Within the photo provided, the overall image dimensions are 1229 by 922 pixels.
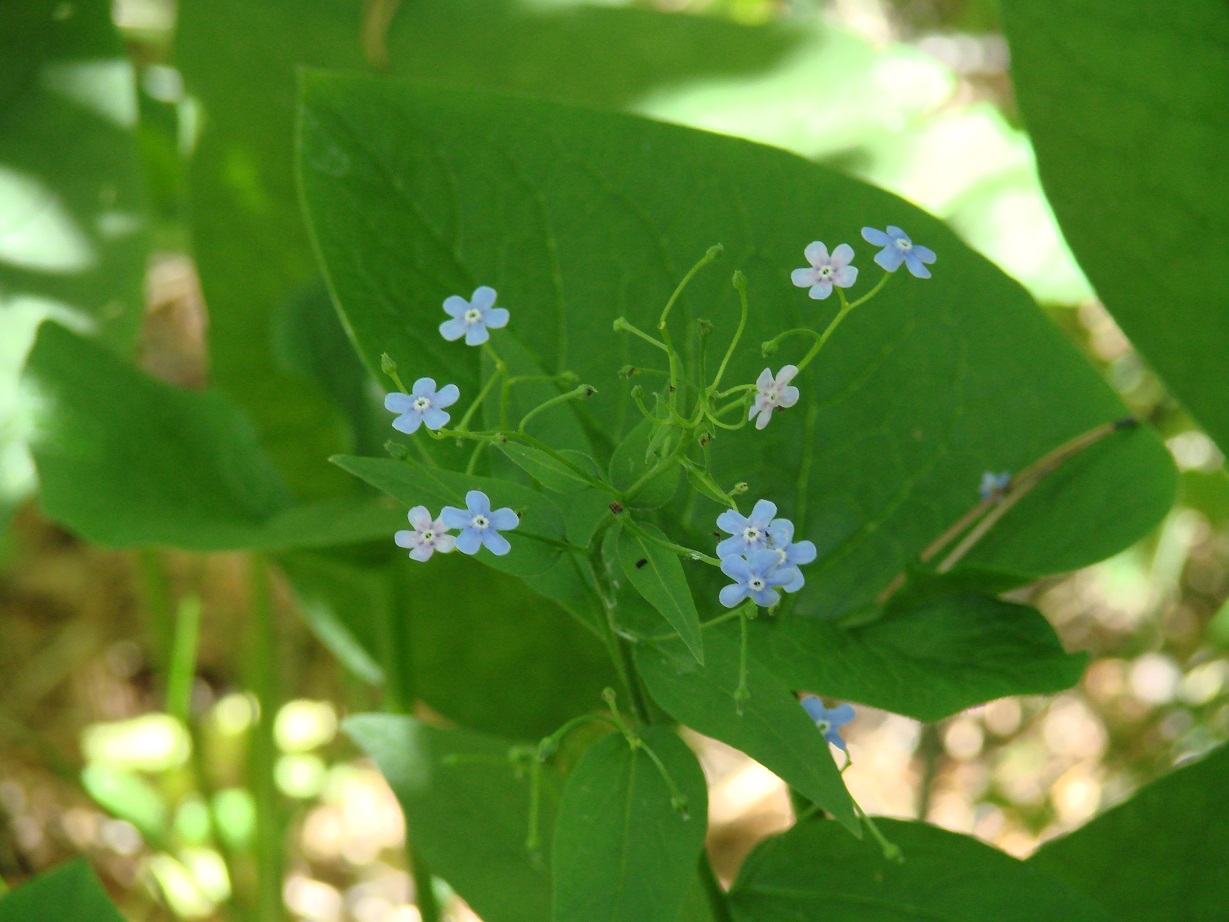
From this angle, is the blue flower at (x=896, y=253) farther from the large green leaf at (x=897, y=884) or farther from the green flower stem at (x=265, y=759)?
the green flower stem at (x=265, y=759)

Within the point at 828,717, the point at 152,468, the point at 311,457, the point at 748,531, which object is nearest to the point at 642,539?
the point at 748,531

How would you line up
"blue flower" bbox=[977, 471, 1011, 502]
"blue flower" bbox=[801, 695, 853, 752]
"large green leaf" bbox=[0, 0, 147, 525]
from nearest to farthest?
"blue flower" bbox=[801, 695, 853, 752]
"blue flower" bbox=[977, 471, 1011, 502]
"large green leaf" bbox=[0, 0, 147, 525]

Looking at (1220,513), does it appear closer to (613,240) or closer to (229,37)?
(613,240)

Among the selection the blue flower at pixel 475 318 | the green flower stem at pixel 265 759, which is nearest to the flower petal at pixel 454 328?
the blue flower at pixel 475 318

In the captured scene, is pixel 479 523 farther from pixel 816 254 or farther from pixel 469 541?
pixel 816 254

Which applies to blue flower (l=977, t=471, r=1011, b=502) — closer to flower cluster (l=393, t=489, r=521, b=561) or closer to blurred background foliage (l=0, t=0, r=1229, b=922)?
blurred background foliage (l=0, t=0, r=1229, b=922)

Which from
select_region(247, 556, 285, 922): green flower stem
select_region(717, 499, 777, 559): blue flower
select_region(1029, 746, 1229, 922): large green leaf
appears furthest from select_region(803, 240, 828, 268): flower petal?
select_region(247, 556, 285, 922): green flower stem
